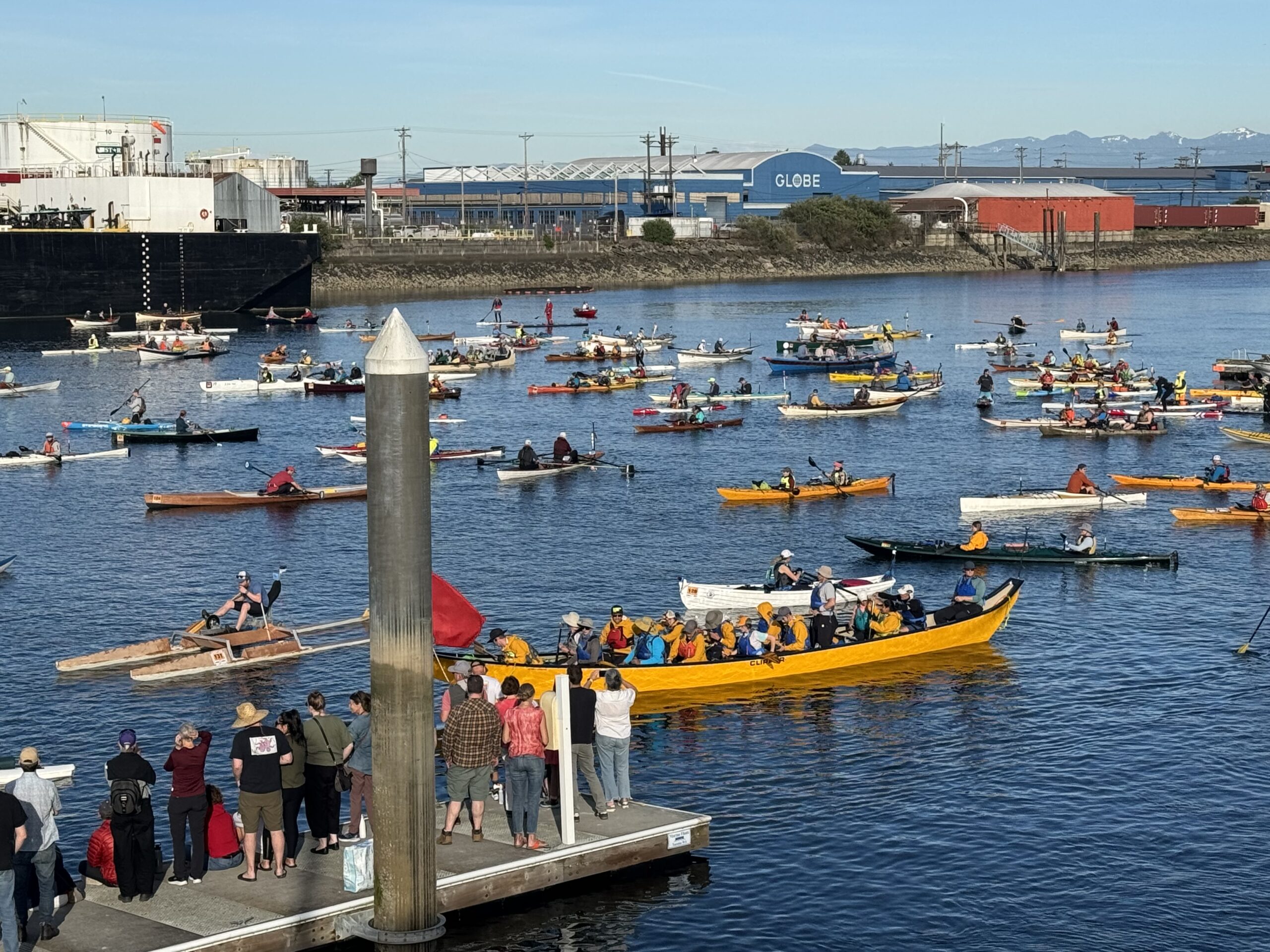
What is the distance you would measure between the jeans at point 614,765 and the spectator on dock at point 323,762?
3.48m

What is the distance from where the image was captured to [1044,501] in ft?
172

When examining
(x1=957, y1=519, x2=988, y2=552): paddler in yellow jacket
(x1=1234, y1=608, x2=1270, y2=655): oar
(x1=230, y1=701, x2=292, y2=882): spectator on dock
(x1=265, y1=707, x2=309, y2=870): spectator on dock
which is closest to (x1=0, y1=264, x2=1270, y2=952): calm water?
(x1=1234, y1=608, x2=1270, y2=655): oar

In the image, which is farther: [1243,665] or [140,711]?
[1243,665]

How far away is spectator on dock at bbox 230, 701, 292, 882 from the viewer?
19.8m

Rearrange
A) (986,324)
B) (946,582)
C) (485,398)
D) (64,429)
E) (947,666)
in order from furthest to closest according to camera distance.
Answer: (986,324)
(485,398)
(64,429)
(946,582)
(947,666)

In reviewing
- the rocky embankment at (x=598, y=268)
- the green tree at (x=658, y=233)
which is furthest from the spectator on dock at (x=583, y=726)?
the green tree at (x=658, y=233)

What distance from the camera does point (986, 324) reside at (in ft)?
414

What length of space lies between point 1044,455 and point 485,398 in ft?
105

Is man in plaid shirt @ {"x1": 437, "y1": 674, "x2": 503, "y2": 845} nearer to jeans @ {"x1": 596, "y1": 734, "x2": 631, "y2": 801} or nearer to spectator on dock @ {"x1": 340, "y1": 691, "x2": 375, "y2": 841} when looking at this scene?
spectator on dock @ {"x1": 340, "y1": 691, "x2": 375, "y2": 841}

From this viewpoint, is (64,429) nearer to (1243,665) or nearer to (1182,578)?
(1182,578)

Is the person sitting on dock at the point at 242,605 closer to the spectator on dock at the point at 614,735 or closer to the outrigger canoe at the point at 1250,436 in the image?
the spectator on dock at the point at 614,735

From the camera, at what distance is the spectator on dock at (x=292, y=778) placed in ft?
66.9

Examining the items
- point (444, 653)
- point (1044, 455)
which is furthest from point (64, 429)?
point (444, 653)

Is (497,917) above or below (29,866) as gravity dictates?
below
